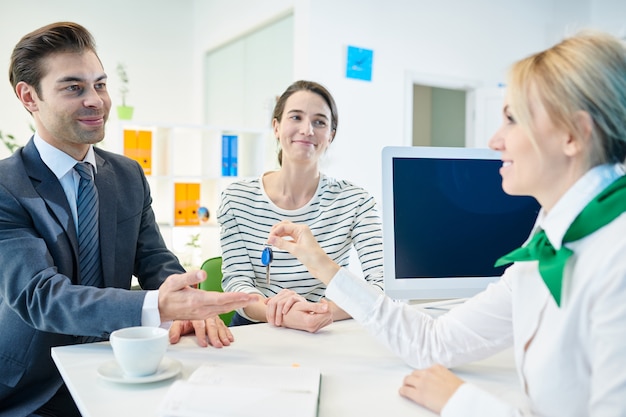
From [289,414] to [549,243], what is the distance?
18.8 inches

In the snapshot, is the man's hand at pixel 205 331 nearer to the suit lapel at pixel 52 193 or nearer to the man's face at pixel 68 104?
the suit lapel at pixel 52 193

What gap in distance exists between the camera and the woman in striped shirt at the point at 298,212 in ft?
6.29

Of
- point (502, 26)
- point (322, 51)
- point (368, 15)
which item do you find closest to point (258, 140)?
point (322, 51)

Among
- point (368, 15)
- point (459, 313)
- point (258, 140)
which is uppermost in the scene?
point (368, 15)

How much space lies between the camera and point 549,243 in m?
0.89

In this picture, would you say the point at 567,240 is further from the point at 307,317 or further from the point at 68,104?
the point at 68,104

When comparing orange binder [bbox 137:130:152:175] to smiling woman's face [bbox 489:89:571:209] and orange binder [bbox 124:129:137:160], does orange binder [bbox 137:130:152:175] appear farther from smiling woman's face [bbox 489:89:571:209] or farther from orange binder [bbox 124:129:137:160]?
smiling woman's face [bbox 489:89:571:209]

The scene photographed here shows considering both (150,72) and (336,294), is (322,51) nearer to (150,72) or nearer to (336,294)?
(150,72)

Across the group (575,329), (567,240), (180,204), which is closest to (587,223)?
(567,240)

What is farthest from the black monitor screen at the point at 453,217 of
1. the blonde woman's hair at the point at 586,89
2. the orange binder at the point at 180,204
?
the orange binder at the point at 180,204

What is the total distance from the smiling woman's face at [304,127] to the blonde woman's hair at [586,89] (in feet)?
4.03

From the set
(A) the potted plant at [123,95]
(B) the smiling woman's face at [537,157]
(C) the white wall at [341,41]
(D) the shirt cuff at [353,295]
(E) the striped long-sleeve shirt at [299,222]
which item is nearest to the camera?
(B) the smiling woman's face at [537,157]

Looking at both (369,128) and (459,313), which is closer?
(459,313)

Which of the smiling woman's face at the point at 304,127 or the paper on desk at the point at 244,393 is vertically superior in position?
the smiling woman's face at the point at 304,127
